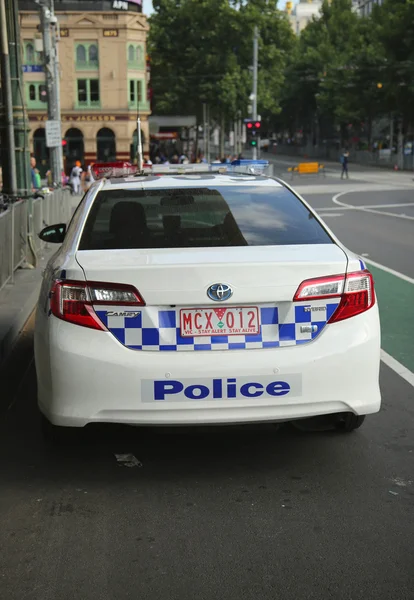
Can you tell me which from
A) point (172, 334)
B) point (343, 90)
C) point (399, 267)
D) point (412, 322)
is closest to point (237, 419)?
point (172, 334)

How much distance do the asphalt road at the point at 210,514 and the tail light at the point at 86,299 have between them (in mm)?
660

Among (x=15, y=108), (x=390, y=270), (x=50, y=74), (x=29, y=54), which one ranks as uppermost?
(x=29, y=54)

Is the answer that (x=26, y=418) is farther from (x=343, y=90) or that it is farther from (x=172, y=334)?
(x=343, y=90)

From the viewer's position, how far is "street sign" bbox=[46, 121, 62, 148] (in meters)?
25.8

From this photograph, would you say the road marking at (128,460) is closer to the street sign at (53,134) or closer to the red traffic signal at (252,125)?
the street sign at (53,134)

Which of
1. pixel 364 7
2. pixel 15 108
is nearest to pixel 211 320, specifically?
pixel 15 108

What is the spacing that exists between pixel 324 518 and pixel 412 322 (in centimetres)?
538

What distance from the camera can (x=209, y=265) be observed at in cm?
451

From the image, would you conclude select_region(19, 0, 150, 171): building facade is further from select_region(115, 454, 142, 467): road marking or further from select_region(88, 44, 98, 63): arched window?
select_region(115, 454, 142, 467): road marking

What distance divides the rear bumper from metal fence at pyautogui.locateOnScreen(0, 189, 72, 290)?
22.2ft

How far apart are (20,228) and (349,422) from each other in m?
9.38

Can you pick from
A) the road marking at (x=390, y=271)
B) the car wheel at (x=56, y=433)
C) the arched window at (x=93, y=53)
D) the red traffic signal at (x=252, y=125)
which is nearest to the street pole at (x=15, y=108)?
the road marking at (x=390, y=271)

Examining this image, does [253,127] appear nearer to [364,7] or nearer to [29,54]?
[29,54]

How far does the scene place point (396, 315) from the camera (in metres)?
9.80
